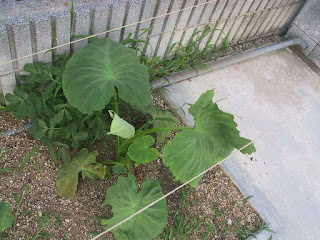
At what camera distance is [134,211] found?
162 cm

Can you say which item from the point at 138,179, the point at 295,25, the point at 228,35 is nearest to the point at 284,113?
the point at 228,35

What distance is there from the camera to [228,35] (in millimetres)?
2775

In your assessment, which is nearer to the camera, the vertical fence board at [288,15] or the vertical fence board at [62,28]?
the vertical fence board at [62,28]

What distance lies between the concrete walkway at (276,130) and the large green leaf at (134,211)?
2.27 feet

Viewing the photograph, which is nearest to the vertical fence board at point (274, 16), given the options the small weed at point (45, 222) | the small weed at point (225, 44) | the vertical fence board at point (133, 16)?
the small weed at point (225, 44)

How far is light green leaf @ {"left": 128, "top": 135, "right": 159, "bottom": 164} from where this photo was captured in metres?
1.66

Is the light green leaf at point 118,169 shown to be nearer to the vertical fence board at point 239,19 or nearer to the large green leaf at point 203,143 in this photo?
the large green leaf at point 203,143

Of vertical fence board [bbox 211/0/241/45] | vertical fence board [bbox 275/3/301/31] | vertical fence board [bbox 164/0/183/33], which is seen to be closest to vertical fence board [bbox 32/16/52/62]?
vertical fence board [bbox 164/0/183/33]

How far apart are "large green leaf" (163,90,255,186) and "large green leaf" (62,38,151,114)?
263mm

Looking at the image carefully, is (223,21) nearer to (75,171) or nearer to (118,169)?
(118,169)

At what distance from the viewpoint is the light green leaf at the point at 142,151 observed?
1656mm

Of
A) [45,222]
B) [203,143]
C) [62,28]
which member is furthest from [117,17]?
[45,222]

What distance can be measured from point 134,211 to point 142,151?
0.98 ft

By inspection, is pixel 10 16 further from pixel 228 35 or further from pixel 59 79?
pixel 228 35
